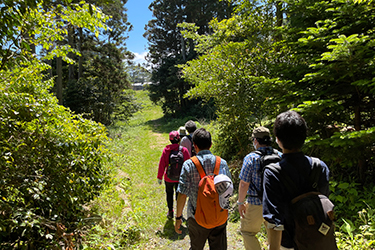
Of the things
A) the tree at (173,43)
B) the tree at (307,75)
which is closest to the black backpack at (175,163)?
the tree at (307,75)

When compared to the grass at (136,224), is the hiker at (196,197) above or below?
above

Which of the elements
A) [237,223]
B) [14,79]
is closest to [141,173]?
[237,223]

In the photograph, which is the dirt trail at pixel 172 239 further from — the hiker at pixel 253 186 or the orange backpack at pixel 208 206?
the orange backpack at pixel 208 206

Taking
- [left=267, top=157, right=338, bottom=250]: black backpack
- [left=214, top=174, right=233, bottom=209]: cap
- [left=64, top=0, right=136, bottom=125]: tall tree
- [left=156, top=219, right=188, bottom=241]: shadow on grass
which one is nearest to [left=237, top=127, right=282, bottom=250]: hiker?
[left=214, top=174, right=233, bottom=209]: cap

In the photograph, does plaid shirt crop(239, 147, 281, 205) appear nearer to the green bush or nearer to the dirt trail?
the dirt trail

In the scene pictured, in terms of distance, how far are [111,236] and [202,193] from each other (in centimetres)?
236

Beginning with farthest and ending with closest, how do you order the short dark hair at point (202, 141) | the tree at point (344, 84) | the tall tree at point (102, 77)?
the tall tree at point (102, 77) → the tree at point (344, 84) → the short dark hair at point (202, 141)

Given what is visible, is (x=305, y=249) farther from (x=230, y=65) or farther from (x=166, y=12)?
(x=166, y=12)

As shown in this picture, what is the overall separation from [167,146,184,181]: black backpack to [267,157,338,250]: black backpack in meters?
3.06

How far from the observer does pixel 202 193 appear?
245 cm

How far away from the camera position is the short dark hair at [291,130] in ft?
5.45

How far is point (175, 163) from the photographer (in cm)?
447

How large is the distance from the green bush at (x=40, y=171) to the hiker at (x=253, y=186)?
2.38 meters

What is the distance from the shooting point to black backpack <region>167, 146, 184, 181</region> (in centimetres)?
446
